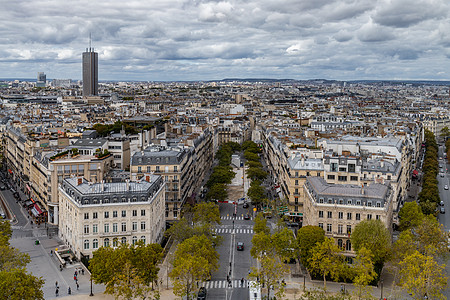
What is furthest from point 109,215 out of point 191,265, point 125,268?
point 191,265

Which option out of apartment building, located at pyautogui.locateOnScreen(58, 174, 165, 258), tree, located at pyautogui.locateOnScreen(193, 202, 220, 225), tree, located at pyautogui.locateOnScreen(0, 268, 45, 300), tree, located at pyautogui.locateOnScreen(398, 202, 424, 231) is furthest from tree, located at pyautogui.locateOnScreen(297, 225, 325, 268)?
tree, located at pyautogui.locateOnScreen(0, 268, 45, 300)

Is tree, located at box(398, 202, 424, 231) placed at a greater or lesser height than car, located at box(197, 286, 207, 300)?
greater

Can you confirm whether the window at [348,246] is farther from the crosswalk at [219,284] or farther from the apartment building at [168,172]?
the apartment building at [168,172]

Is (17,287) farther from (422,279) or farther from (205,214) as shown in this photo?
(422,279)

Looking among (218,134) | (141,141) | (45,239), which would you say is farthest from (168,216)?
(218,134)

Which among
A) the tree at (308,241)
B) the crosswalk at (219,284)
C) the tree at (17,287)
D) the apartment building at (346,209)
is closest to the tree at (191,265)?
the crosswalk at (219,284)

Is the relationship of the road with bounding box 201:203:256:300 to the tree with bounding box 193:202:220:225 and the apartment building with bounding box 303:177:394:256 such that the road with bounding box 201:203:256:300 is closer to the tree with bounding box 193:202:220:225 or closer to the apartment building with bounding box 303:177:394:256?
the tree with bounding box 193:202:220:225

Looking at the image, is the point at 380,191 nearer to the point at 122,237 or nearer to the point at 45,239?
the point at 122,237
